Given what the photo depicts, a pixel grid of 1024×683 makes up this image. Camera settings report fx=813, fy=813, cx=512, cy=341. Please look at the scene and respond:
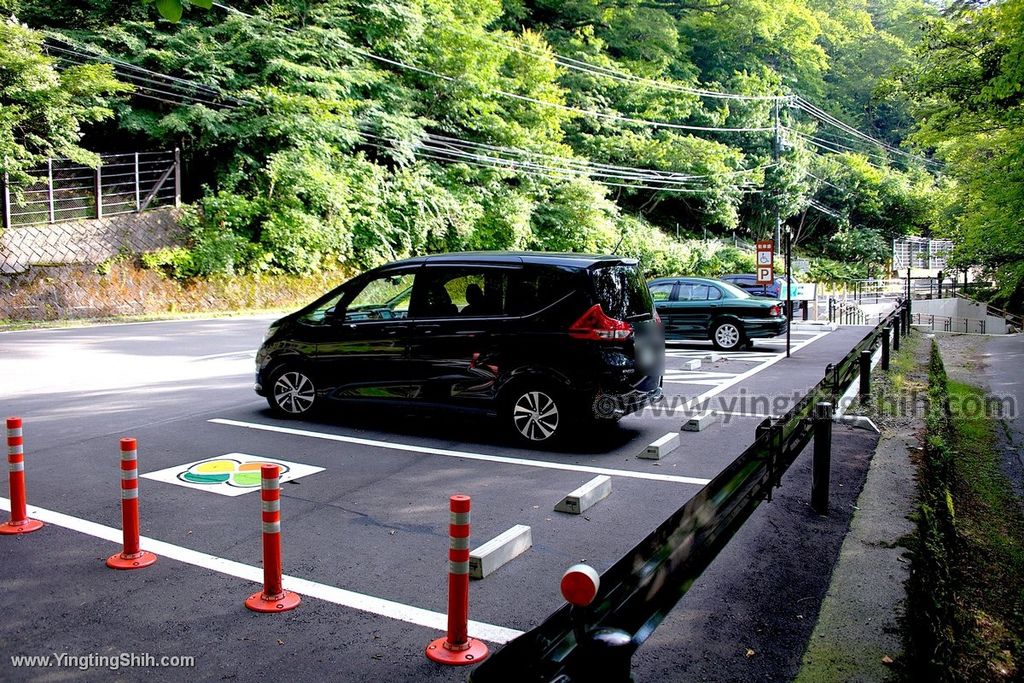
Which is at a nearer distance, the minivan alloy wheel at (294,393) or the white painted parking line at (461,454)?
the white painted parking line at (461,454)

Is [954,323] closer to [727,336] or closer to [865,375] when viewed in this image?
[727,336]

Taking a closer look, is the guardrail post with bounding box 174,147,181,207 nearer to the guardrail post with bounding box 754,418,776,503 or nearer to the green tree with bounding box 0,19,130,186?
the green tree with bounding box 0,19,130,186

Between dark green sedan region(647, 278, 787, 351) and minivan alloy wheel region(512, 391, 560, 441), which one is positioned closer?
minivan alloy wheel region(512, 391, 560, 441)

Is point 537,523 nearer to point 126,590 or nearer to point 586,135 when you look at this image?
point 126,590

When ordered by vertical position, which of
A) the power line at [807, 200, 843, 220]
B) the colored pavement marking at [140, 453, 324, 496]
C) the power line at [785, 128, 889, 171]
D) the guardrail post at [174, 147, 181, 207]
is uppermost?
the power line at [785, 128, 889, 171]

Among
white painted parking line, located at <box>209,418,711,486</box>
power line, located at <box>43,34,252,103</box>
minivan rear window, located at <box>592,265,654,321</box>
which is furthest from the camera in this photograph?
power line, located at <box>43,34,252,103</box>

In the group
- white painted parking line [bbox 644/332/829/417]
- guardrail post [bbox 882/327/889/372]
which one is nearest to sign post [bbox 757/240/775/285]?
white painted parking line [bbox 644/332/829/417]

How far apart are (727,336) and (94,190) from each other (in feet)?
66.7

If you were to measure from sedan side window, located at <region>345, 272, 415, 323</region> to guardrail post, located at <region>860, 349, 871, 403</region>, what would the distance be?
18.9ft

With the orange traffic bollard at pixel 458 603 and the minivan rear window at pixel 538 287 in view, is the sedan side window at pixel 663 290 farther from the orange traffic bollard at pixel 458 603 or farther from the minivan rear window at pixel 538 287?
the orange traffic bollard at pixel 458 603

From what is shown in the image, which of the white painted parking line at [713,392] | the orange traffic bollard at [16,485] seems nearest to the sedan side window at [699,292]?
the white painted parking line at [713,392]

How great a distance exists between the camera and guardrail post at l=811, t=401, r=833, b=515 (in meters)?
5.89

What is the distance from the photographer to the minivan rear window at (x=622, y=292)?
798cm

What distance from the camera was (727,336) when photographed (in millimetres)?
18234
